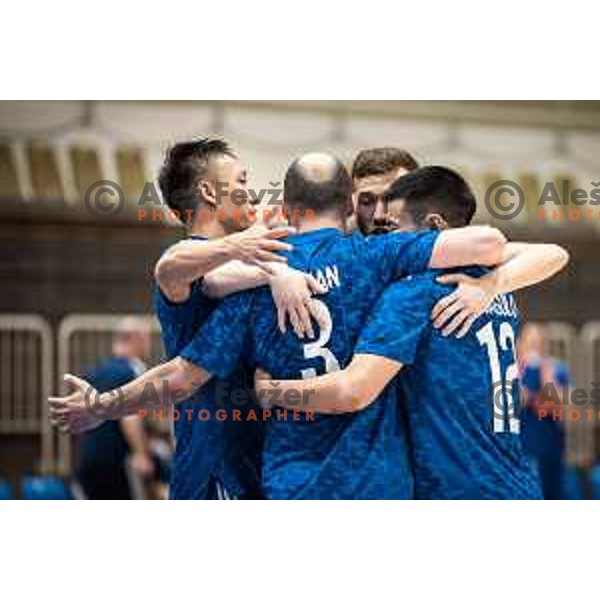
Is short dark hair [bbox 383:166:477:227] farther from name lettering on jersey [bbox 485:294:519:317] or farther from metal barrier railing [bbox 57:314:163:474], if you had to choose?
metal barrier railing [bbox 57:314:163:474]

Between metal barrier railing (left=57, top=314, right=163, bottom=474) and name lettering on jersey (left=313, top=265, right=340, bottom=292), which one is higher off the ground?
name lettering on jersey (left=313, top=265, right=340, bottom=292)

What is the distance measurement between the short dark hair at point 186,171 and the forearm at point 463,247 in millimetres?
1082

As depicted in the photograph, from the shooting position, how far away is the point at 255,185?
5.12 meters

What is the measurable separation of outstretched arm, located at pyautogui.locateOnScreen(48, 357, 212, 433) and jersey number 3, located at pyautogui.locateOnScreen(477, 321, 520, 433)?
1.10 m

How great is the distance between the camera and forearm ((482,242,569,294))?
14.6ft

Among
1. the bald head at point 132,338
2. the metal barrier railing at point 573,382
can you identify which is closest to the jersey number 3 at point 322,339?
the bald head at point 132,338

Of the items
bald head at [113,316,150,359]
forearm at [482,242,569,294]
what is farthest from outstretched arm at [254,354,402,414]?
bald head at [113,316,150,359]

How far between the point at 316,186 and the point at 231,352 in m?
0.71

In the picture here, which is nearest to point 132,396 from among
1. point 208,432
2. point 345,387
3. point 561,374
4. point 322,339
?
point 208,432

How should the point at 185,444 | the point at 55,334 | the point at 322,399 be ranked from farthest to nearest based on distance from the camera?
the point at 55,334 < the point at 185,444 < the point at 322,399

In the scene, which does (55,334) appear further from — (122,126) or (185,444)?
(185,444)

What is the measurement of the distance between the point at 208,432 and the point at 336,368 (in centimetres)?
66

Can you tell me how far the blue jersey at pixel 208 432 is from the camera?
4.72 meters
